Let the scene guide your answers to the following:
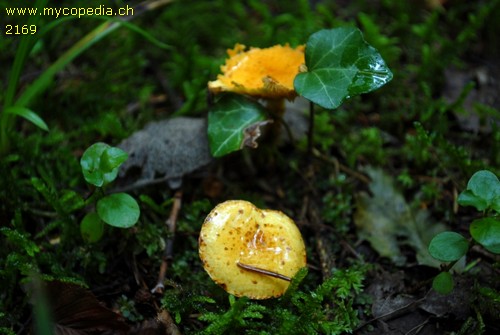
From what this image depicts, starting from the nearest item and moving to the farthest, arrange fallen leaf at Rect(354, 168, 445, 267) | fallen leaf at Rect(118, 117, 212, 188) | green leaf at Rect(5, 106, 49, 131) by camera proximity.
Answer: green leaf at Rect(5, 106, 49, 131)
fallen leaf at Rect(354, 168, 445, 267)
fallen leaf at Rect(118, 117, 212, 188)

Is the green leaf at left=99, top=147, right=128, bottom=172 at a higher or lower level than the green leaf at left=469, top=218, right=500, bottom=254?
higher

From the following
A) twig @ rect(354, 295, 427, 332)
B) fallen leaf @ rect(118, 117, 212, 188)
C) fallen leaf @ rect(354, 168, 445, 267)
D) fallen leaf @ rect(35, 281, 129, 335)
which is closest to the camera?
fallen leaf @ rect(35, 281, 129, 335)

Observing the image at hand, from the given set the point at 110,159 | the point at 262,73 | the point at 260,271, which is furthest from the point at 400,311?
the point at 110,159

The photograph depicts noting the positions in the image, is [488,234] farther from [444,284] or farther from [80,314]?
[80,314]

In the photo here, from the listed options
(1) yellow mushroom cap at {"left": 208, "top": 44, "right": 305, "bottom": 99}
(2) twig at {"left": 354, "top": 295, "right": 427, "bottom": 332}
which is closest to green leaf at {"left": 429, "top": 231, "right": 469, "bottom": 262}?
(2) twig at {"left": 354, "top": 295, "right": 427, "bottom": 332}

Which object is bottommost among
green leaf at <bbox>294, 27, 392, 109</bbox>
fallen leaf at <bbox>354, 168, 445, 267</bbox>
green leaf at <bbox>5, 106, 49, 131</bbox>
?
fallen leaf at <bbox>354, 168, 445, 267</bbox>

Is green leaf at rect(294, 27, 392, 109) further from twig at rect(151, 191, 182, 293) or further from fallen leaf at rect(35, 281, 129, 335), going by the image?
fallen leaf at rect(35, 281, 129, 335)

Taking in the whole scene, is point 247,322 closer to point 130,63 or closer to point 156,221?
point 156,221

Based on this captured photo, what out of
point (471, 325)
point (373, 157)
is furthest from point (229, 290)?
point (373, 157)

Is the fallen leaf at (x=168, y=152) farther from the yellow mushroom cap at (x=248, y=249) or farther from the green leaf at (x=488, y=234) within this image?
the green leaf at (x=488, y=234)
